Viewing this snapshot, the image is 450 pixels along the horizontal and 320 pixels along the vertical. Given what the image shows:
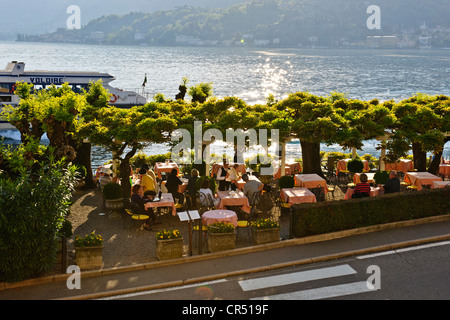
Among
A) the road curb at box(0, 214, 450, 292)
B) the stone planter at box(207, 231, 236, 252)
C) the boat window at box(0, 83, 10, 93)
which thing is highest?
the boat window at box(0, 83, 10, 93)

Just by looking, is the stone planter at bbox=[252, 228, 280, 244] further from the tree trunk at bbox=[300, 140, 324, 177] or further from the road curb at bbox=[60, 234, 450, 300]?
the tree trunk at bbox=[300, 140, 324, 177]

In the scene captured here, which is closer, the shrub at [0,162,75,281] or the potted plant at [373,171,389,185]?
the shrub at [0,162,75,281]

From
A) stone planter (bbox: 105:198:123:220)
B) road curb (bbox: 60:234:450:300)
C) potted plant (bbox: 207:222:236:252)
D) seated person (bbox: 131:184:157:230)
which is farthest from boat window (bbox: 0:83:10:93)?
road curb (bbox: 60:234:450:300)

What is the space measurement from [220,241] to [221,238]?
0.08m

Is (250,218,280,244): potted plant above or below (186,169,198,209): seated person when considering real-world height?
below

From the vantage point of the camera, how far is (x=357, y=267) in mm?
13031

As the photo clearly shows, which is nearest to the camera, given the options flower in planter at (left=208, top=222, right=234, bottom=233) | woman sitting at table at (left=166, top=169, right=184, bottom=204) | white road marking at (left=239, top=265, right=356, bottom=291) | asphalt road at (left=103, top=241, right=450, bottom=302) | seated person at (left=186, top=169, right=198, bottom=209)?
asphalt road at (left=103, top=241, right=450, bottom=302)

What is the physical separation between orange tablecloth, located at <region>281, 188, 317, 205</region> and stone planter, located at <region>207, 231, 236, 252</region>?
385cm

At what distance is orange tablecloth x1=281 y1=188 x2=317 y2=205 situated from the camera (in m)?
17.4

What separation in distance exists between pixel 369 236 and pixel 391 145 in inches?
267

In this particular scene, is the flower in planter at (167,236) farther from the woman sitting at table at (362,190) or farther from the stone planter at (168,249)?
the woman sitting at table at (362,190)

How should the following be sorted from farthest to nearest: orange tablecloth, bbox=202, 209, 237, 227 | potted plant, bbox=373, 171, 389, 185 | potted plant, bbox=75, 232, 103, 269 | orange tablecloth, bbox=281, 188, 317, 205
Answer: potted plant, bbox=373, 171, 389, 185
orange tablecloth, bbox=281, 188, 317, 205
orange tablecloth, bbox=202, 209, 237, 227
potted plant, bbox=75, 232, 103, 269

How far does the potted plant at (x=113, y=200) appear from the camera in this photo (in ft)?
57.5

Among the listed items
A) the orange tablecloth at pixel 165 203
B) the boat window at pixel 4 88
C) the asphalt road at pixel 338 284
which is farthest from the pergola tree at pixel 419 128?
the boat window at pixel 4 88
